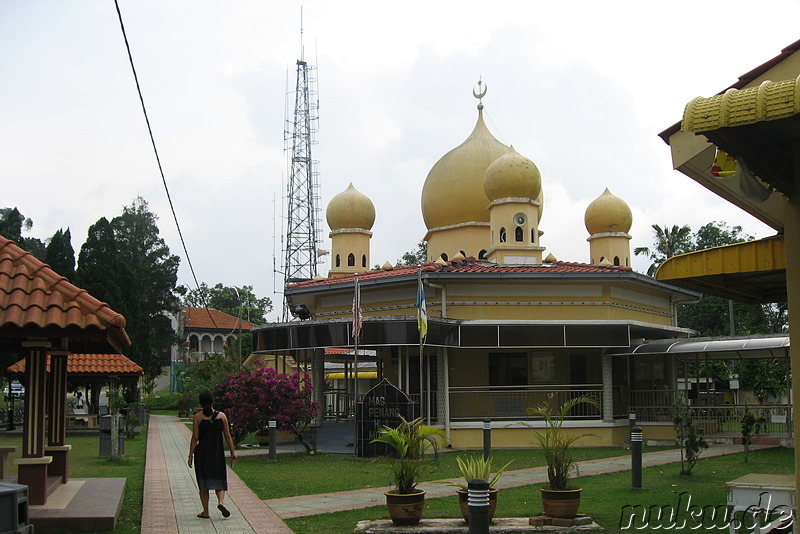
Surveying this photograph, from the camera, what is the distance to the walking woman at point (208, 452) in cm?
1145

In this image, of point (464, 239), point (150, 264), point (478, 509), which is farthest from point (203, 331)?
point (478, 509)

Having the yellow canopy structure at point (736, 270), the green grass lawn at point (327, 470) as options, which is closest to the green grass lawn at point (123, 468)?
the green grass lawn at point (327, 470)

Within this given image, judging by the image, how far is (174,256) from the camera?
210 ft

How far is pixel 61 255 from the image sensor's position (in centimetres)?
4278

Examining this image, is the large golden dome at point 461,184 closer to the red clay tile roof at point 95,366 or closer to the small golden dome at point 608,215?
the small golden dome at point 608,215

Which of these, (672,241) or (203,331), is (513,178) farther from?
(203,331)

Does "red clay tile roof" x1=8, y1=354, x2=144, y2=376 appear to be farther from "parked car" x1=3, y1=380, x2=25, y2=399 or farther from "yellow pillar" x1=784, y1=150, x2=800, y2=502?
"yellow pillar" x1=784, y1=150, x2=800, y2=502

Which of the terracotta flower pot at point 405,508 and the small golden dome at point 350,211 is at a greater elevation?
the small golden dome at point 350,211

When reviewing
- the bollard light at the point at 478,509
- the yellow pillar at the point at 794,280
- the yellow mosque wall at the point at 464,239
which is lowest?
the bollard light at the point at 478,509

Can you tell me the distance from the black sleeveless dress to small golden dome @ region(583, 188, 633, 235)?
89.1 ft


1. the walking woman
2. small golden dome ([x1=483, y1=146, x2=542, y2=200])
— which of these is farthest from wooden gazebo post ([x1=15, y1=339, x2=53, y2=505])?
small golden dome ([x1=483, y1=146, x2=542, y2=200])

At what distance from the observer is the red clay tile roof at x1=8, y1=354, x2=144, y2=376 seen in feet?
89.1

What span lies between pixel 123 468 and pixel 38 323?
1119 cm

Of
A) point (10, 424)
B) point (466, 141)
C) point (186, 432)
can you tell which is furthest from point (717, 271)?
point (10, 424)
